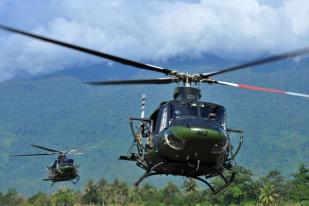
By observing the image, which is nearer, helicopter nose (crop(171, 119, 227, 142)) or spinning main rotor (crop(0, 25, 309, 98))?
spinning main rotor (crop(0, 25, 309, 98))

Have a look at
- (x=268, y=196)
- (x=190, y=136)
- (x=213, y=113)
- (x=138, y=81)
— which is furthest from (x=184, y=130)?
(x=268, y=196)

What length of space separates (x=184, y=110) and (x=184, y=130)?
1636 mm

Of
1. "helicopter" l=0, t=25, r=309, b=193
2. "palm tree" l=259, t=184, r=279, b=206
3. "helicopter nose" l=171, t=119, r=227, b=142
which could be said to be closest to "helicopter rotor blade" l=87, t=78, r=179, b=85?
"helicopter" l=0, t=25, r=309, b=193

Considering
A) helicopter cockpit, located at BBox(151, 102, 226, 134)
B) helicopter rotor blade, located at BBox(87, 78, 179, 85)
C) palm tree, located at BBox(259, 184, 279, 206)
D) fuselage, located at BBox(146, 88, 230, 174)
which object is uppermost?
palm tree, located at BBox(259, 184, 279, 206)

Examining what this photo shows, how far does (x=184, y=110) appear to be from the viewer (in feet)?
76.6

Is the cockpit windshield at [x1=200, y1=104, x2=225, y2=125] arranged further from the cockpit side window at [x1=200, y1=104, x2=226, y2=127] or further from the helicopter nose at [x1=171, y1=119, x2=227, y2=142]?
the helicopter nose at [x1=171, y1=119, x2=227, y2=142]

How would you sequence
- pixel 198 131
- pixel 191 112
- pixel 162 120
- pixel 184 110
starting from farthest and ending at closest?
pixel 162 120 < pixel 184 110 < pixel 191 112 < pixel 198 131

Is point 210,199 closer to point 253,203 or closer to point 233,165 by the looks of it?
point 253,203

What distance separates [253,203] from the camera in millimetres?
175000

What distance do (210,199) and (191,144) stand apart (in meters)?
167

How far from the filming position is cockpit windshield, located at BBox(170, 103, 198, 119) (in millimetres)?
23188

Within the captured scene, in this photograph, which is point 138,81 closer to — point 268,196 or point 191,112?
point 191,112

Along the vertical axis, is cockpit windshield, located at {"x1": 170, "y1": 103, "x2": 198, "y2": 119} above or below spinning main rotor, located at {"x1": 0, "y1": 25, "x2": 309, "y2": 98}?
below

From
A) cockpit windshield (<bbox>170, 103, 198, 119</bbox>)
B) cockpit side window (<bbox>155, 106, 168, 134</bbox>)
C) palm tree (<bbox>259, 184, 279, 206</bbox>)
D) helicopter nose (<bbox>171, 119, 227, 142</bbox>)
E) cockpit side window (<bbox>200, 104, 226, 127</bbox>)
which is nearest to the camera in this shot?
helicopter nose (<bbox>171, 119, 227, 142</bbox>)
